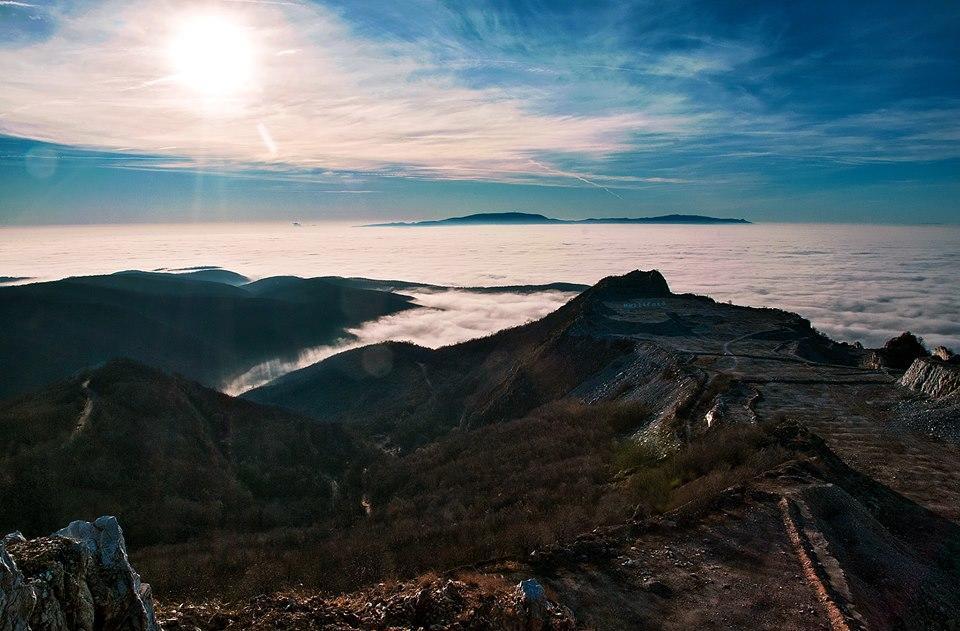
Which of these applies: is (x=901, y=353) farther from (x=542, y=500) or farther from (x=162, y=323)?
(x=162, y=323)

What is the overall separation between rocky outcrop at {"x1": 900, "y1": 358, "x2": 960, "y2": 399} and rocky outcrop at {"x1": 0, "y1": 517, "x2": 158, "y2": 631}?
22.0 m

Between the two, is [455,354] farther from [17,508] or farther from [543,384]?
[17,508]

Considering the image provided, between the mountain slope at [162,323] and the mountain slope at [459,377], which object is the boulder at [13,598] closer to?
the mountain slope at [459,377]

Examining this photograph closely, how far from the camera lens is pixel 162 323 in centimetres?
9231

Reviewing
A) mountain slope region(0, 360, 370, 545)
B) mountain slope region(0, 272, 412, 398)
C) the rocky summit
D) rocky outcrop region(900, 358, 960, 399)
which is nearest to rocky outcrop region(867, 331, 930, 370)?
the rocky summit

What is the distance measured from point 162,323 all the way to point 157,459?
83.0 metres

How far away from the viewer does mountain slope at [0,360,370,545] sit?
17.4 meters

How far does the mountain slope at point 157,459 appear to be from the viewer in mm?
17406

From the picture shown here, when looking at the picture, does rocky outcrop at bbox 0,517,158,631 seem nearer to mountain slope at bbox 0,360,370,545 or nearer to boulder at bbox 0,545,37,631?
boulder at bbox 0,545,37,631

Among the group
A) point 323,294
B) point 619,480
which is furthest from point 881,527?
point 323,294

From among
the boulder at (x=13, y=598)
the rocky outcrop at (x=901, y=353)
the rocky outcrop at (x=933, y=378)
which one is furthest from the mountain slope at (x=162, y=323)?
the rocky outcrop at (x=933, y=378)

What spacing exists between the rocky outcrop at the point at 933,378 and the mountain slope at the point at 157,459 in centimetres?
2101

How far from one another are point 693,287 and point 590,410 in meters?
116

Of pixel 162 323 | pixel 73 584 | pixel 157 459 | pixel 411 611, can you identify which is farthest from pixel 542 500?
pixel 162 323
